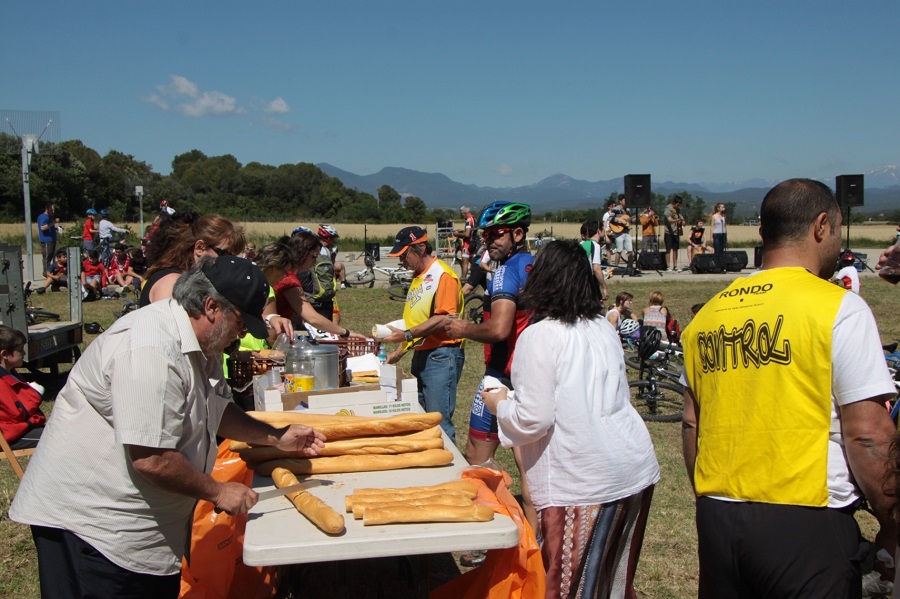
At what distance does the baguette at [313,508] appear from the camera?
7.42ft

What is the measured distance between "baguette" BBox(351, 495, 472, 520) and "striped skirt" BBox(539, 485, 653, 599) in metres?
0.50

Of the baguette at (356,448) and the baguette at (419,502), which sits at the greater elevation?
the baguette at (356,448)

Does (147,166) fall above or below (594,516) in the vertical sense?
above

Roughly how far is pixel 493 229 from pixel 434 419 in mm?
1336

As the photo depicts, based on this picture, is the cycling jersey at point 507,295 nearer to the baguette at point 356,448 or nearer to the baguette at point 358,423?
the baguette at point 358,423

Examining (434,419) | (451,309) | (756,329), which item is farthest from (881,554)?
(451,309)

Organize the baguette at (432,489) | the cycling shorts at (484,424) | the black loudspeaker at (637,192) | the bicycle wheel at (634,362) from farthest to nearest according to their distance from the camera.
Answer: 1. the black loudspeaker at (637,192)
2. the bicycle wheel at (634,362)
3. the cycling shorts at (484,424)
4. the baguette at (432,489)

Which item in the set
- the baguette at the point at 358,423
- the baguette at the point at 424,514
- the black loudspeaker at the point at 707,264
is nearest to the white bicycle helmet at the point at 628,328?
the baguette at the point at 358,423

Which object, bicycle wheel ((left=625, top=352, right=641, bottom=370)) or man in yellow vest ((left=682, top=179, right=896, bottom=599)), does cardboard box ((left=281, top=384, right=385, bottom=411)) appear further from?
bicycle wheel ((left=625, top=352, right=641, bottom=370))

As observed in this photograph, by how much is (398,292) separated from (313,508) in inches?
549

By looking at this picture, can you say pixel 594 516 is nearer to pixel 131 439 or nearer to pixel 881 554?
pixel 881 554

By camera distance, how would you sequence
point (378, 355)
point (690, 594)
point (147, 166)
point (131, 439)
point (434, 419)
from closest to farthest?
point (131, 439) → point (434, 419) → point (690, 594) → point (378, 355) → point (147, 166)

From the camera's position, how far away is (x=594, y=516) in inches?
110

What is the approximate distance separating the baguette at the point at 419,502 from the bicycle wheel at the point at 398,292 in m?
13.4
